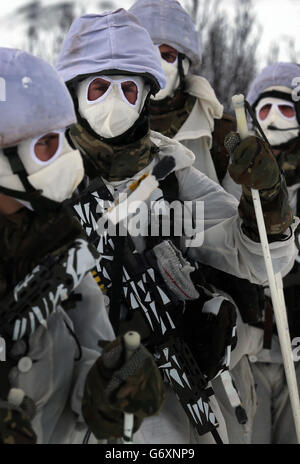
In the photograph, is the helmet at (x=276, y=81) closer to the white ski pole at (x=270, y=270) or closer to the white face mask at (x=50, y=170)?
the white ski pole at (x=270, y=270)

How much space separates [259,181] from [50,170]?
0.95 meters

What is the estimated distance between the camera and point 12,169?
265 centimetres

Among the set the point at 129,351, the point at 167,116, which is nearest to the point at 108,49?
the point at 167,116

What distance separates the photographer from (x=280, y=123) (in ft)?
18.2

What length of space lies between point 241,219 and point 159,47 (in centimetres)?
177

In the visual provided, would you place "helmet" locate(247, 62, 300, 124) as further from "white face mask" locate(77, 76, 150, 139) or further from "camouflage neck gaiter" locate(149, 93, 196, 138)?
"white face mask" locate(77, 76, 150, 139)

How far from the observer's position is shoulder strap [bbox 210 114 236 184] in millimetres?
4797

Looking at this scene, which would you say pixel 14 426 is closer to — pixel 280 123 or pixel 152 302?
pixel 152 302

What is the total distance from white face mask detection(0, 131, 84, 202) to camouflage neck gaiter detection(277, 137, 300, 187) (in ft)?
8.64

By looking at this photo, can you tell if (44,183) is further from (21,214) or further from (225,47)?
(225,47)

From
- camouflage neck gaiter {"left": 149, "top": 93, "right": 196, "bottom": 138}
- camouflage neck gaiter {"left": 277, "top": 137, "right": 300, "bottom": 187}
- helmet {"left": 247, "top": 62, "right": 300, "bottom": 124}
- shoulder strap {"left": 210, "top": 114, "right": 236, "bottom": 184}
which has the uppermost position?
camouflage neck gaiter {"left": 149, "top": 93, "right": 196, "bottom": 138}

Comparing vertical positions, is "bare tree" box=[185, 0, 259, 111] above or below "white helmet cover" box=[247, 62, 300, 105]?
below

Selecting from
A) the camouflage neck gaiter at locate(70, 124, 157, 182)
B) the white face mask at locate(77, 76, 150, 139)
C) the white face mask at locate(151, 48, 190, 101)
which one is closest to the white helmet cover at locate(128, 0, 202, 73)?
the white face mask at locate(151, 48, 190, 101)

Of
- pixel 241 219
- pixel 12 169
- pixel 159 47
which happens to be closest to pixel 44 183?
pixel 12 169
